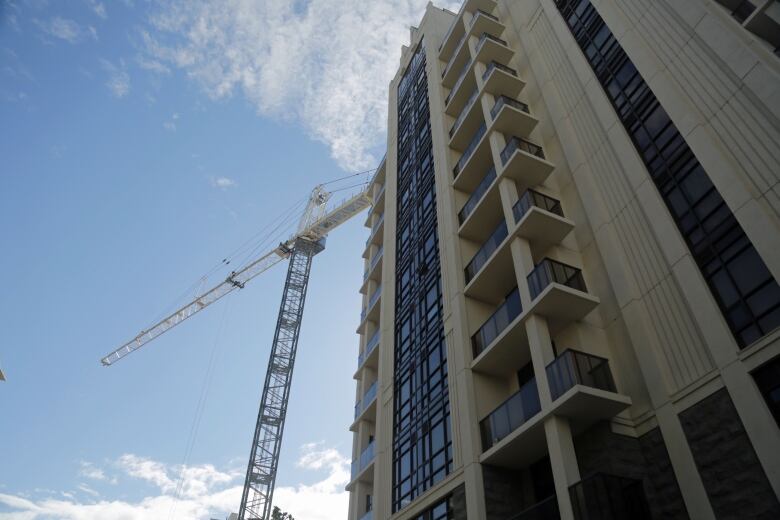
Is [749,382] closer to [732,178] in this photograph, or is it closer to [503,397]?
[732,178]

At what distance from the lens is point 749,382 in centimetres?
1330

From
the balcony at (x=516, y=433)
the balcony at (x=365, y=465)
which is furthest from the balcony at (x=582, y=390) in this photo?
the balcony at (x=365, y=465)

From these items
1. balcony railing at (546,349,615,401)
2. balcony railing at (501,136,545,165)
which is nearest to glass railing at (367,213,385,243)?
balcony railing at (501,136,545,165)

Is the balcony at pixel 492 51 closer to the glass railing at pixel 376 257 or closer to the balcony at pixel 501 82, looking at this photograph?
the balcony at pixel 501 82

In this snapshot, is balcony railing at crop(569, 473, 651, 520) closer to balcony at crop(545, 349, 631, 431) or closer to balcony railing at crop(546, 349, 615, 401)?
balcony at crop(545, 349, 631, 431)

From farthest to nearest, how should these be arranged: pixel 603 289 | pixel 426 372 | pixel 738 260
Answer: pixel 426 372 → pixel 603 289 → pixel 738 260

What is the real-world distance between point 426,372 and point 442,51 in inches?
881

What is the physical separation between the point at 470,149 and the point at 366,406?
14527mm

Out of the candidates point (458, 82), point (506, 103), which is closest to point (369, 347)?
point (458, 82)

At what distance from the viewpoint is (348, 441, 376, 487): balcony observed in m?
27.6

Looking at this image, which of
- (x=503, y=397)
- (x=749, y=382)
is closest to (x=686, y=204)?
(x=749, y=382)

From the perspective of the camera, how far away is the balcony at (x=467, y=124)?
96.5 feet

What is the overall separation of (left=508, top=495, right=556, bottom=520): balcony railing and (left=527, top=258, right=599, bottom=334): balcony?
19.4 feet

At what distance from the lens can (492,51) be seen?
30.6 metres
